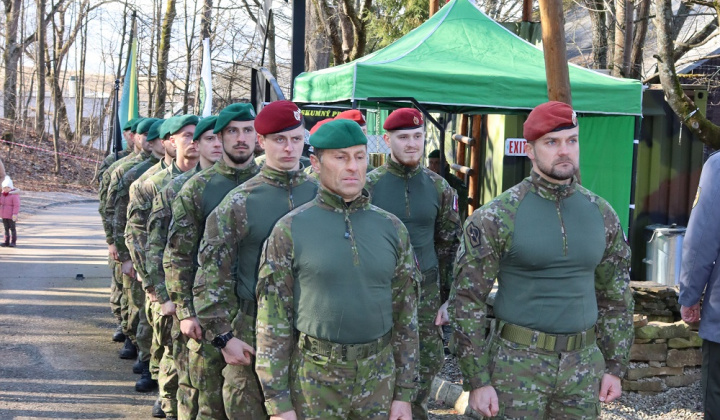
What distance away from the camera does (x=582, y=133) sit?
33.3 ft

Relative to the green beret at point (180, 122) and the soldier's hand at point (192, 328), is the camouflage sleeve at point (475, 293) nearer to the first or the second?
the soldier's hand at point (192, 328)

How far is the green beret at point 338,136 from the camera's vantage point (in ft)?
12.0

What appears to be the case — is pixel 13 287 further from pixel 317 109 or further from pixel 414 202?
pixel 414 202

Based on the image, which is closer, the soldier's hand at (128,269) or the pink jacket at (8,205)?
the soldier's hand at (128,269)

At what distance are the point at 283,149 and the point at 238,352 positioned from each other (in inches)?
43.1

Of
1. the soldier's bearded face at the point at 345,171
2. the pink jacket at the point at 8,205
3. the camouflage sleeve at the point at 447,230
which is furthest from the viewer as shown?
the pink jacket at the point at 8,205

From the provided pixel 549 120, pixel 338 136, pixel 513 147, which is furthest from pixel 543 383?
pixel 513 147

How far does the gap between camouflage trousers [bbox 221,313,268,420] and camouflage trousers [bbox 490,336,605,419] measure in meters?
1.30

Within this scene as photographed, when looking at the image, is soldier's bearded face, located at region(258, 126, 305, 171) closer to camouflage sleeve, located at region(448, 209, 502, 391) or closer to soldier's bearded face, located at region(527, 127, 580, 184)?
camouflage sleeve, located at region(448, 209, 502, 391)

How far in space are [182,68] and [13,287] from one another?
105 ft

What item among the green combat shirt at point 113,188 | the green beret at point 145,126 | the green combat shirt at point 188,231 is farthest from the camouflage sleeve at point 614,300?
the green beret at point 145,126

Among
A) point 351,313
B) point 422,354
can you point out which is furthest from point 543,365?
point 422,354

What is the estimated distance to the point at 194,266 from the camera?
5113 mm

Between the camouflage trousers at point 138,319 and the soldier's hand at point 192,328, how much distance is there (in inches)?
109
